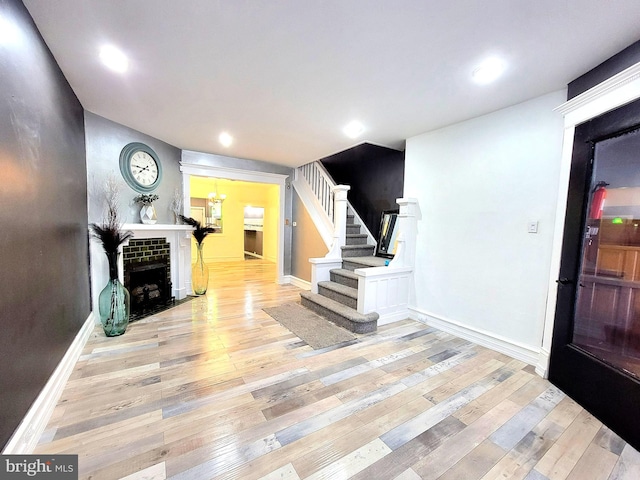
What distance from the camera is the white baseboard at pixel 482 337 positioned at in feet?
7.67

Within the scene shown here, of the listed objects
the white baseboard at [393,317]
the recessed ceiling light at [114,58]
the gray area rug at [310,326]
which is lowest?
the gray area rug at [310,326]

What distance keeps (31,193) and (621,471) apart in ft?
11.7

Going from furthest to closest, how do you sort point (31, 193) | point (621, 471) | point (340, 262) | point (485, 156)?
point (340, 262) → point (485, 156) → point (31, 193) → point (621, 471)

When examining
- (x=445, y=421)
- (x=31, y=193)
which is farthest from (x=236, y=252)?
(x=445, y=421)

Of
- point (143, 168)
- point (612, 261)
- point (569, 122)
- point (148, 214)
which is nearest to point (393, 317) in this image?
point (612, 261)

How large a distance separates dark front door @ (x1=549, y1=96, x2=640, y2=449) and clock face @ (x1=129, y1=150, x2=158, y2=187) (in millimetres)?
4654

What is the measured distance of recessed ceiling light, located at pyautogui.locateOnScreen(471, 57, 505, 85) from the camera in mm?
1750

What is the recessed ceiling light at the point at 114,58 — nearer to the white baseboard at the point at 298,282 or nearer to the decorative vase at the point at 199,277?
the decorative vase at the point at 199,277

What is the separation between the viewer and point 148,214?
347 cm

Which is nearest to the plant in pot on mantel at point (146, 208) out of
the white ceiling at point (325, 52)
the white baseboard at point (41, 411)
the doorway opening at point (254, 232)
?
the white ceiling at point (325, 52)

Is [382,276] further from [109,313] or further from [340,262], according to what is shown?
[109,313]

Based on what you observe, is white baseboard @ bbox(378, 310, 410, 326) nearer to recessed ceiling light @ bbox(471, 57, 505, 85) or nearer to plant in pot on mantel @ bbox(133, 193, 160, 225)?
recessed ceiling light @ bbox(471, 57, 505, 85)

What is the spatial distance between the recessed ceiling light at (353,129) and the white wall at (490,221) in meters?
0.76

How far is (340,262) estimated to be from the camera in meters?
4.18
